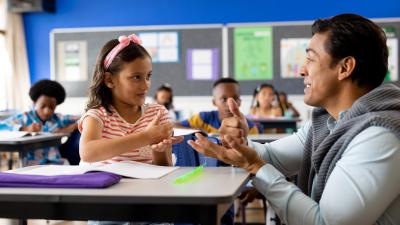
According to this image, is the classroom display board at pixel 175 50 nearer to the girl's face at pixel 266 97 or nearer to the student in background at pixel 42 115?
the girl's face at pixel 266 97

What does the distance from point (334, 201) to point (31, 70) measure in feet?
22.9

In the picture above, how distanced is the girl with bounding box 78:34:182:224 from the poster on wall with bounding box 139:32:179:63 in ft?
17.2

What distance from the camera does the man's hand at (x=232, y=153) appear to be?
1.29m

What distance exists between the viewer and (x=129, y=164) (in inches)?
57.9

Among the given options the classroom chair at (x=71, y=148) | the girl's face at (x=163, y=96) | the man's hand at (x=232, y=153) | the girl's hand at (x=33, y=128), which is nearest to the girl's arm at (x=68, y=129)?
the girl's hand at (x=33, y=128)

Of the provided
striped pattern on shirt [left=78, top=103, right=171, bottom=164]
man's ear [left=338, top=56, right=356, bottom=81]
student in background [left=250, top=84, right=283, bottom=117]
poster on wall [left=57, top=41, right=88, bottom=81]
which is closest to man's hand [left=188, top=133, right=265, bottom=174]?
man's ear [left=338, top=56, right=356, bottom=81]

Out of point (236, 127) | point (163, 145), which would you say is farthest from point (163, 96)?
point (236, 127)

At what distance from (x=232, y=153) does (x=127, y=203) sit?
1.29 feet

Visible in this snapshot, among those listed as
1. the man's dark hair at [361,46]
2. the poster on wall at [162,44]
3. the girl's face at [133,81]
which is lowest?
the girl's face at [133,81]

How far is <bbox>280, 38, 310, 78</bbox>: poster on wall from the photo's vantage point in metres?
6.89

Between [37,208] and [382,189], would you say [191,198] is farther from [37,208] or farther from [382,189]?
[382,189]

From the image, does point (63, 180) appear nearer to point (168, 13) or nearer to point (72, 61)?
point (168, 13)

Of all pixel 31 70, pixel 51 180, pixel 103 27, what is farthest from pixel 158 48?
pixel 51 180

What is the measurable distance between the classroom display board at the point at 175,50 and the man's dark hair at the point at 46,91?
9.61 feet
